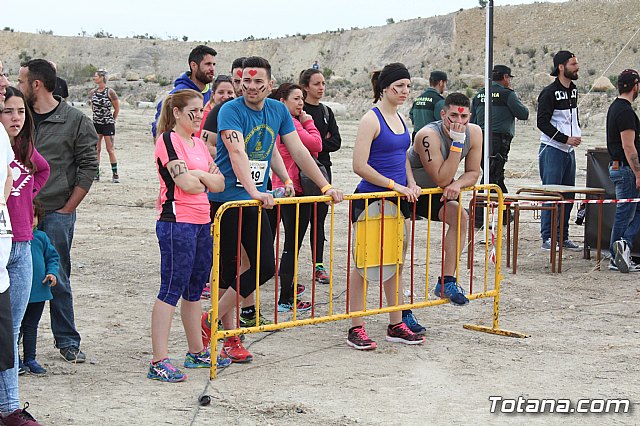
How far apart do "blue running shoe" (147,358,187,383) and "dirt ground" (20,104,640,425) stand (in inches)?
2.4

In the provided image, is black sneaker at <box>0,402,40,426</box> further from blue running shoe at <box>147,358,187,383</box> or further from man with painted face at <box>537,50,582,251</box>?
man with painted face at <box>537,50,582,251</box>

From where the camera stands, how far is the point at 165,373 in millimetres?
5895

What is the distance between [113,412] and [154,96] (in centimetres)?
5215

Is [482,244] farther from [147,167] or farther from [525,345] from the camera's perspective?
[147,167]

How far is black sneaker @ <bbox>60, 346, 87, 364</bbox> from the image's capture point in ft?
20.8

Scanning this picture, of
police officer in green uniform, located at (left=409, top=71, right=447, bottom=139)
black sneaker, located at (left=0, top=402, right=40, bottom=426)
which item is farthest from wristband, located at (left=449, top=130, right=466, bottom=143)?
police officer in green uniform, located at (left=409, top=71, right=447, bottom=139)

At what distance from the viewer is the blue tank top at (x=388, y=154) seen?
680 centimetres

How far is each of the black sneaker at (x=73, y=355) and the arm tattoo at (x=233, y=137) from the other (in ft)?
5.84

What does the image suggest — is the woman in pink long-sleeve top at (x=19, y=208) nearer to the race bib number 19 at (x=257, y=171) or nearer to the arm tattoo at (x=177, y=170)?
the arm tattoo at (x=177, y=170)

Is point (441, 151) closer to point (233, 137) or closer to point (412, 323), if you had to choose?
point (412, 323)

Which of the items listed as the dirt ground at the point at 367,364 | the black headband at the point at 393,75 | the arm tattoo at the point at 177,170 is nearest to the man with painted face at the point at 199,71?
the dirt ground at the point at 367,364

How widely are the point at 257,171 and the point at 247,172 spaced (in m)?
0.27

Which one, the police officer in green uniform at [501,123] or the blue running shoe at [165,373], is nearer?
the blue running shoe at [165,373]

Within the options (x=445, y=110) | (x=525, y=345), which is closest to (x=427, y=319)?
(x=525, y=345)
